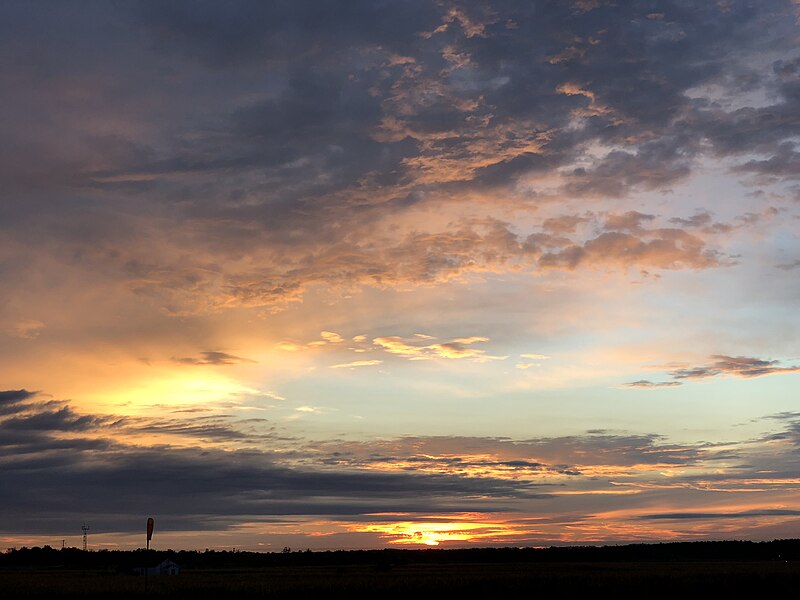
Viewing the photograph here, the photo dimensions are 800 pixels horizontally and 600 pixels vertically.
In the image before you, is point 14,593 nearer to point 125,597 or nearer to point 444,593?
point 125,597

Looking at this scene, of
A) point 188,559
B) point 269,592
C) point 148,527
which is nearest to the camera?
point 148,527

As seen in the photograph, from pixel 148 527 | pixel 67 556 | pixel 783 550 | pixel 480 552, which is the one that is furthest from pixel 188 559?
pixel 148 527

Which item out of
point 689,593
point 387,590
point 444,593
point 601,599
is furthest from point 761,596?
point 387,590

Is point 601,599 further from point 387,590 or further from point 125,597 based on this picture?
point 125,597

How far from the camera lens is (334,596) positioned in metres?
41.6

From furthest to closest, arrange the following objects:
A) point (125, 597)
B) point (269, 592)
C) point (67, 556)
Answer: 1. point (67, 556)
2. point (269, 592)
3. point (125, 597)

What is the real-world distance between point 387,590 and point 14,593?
19231mm

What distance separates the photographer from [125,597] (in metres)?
41.4

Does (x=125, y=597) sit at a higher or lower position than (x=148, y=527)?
lower

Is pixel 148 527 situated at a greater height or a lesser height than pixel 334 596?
greater

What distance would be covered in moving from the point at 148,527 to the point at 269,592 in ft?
33.7

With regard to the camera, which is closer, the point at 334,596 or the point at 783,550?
the point at 334,596

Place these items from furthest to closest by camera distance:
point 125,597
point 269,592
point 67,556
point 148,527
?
point 67,556 → point 269,592 → point 125,597 → point 148,527

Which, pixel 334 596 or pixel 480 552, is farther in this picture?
pixel 480 552
